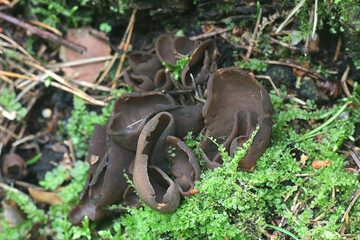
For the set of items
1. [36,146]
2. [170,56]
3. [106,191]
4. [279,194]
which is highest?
[170,56]

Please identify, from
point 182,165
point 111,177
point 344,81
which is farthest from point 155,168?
point 344,81

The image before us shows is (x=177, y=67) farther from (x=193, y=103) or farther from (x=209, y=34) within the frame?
(x=209, y=34)

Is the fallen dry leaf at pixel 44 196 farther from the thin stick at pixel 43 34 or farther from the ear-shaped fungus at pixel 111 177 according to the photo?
the thin stick at pixel 43 34

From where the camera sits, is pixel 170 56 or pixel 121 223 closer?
pixel 121 223

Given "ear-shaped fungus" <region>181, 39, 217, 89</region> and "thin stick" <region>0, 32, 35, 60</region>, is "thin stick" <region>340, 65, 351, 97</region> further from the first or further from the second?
"thin stick" <region>0, 32, 35, 60</region>

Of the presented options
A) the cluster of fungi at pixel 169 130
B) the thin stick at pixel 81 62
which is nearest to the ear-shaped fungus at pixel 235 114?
the cluster of fungi at pixel 169 130

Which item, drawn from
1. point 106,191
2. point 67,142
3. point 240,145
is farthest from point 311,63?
point 67,142

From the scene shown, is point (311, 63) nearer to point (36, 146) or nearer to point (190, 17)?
point (190, 17)

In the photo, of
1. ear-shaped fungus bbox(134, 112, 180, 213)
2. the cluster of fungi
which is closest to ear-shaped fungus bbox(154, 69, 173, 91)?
the cluster of fungi
